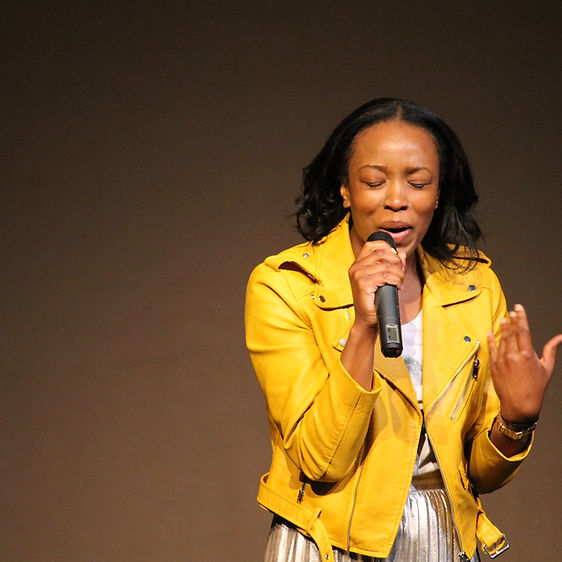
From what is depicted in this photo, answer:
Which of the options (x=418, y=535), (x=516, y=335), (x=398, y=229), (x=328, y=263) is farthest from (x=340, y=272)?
(x=418, y=535)

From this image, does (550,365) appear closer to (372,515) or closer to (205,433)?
(372,515)

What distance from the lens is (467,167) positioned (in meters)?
1.96

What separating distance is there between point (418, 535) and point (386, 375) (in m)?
0.29

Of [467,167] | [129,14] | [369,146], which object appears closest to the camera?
[369,146]

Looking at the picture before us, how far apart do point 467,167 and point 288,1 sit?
148cm

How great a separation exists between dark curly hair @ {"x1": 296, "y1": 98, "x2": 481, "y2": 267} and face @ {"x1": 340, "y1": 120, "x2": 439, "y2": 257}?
0.13ft

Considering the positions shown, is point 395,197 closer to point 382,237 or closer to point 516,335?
point 382,237

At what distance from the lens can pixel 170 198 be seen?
322cm

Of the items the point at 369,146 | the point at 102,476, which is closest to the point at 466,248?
the point at 369,146

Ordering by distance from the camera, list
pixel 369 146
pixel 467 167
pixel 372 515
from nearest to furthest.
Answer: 1. pixel 372 515
2. pixel 369 146
3. pixel 467 167

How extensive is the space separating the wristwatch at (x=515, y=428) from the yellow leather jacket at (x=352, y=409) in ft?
0.14

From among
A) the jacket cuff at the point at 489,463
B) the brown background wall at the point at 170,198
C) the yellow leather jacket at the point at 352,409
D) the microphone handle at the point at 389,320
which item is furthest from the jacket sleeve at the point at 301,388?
the brown background wall at the point at 170,198

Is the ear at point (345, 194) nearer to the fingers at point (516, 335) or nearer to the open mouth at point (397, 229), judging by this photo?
the open mouth at point (397, 229)

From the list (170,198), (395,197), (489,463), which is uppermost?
(170,198)
